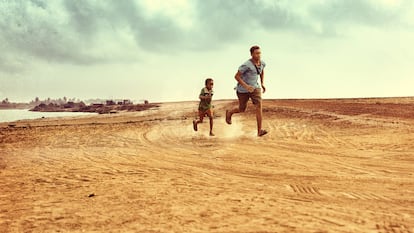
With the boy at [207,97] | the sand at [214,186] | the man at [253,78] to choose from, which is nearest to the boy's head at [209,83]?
the boy at [207,97]

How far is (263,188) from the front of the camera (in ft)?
15.2

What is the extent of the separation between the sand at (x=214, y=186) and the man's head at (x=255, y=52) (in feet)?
6.65

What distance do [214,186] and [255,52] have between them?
5435 millimetres

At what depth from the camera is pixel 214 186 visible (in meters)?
4.75

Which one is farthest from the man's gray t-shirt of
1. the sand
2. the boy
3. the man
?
the boy

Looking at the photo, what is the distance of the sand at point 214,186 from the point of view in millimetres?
3453

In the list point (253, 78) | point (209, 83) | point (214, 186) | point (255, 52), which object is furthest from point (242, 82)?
point (214, 186)

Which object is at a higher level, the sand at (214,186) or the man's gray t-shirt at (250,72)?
the man's gray t-shirt at (250,72)

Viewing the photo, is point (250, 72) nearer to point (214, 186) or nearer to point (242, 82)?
point (242, 82)

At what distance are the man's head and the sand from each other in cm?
203

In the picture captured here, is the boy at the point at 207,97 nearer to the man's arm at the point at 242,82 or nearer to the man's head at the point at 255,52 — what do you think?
the man's arm at the point at 242,82

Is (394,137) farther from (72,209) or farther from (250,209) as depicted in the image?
(72,209)

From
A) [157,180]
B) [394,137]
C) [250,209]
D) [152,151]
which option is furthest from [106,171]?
[394,137]

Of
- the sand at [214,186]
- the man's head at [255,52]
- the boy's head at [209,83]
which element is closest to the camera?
the sand at [214,186]
